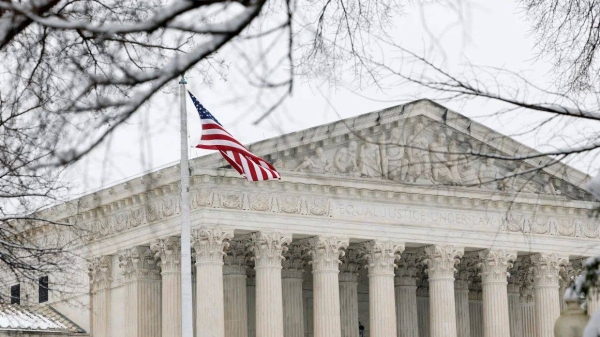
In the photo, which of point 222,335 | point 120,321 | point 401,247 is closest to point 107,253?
point 120,321

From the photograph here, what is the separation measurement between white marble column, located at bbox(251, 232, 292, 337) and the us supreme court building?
0.05m

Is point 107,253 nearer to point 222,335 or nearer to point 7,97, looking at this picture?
point 222,335

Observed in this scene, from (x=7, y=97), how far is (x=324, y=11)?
9174mm

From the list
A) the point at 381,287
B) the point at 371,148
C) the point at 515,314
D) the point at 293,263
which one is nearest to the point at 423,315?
the point at 515,314

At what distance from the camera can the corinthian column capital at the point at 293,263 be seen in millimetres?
61094

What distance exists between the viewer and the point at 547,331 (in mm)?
64750

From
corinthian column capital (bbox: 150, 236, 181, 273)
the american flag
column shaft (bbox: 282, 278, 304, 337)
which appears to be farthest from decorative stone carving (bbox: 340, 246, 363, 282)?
the american flag

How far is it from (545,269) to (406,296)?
617 centimetres

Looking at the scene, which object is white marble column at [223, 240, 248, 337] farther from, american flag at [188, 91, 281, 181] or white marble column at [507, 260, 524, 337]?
white marble column at [507, 260, 524, 337]

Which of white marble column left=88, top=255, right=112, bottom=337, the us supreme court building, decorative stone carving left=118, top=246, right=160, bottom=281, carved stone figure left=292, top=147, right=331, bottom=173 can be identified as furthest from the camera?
white marble column left=88, top=255, right=112, bottom=337

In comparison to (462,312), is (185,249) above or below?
above

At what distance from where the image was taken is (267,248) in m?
56.9

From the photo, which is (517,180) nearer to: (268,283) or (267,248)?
(267,248)

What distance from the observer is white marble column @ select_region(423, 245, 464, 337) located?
6156 centimetres
